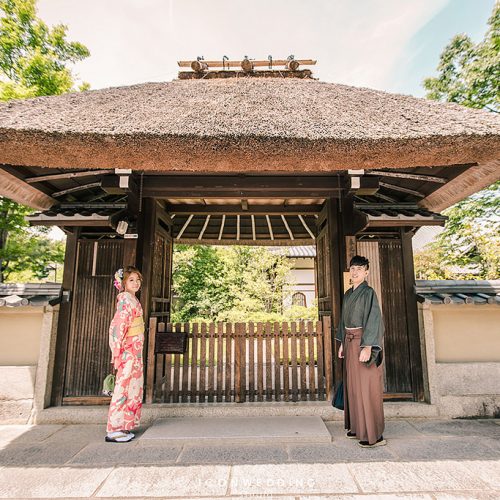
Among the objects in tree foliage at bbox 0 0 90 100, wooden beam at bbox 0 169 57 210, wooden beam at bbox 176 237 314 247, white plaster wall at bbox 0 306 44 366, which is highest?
tree foliage at bbox 0 0 90 100

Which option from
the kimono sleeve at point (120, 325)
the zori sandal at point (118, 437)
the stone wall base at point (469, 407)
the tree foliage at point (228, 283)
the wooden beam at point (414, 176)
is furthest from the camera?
Answer: the tree foliage at point (228, 283)

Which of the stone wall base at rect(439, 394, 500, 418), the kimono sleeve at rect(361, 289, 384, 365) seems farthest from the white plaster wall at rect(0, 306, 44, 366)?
the stone wall base at rect(439, 394, 500, 418)

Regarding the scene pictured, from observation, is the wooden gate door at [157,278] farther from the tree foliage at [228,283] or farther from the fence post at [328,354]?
the tree foliage at [228,283]

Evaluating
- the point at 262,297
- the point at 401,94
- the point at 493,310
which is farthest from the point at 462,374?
the point at 262,297

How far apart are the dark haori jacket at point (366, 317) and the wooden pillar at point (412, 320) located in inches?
52.0

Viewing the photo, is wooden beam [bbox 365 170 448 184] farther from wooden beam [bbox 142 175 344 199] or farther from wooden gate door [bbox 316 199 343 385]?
wooden gate door [bbox 316 199 343 385]

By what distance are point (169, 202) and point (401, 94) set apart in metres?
3.63

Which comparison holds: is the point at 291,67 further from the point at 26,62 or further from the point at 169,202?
the point at 26,62

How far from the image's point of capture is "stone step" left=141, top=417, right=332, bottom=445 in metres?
2.92

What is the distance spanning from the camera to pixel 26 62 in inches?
313

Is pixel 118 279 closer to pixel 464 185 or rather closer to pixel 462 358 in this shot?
pixel 464 185

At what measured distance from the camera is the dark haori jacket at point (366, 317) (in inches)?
112

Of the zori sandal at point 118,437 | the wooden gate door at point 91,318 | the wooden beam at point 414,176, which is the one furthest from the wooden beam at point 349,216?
the zori sandal at point 118,437

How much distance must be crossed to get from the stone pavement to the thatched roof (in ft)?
8.79
